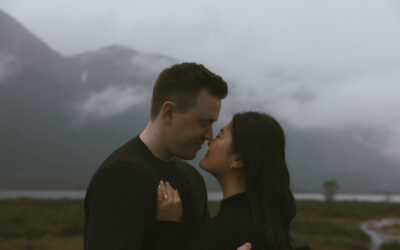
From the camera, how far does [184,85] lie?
317cm

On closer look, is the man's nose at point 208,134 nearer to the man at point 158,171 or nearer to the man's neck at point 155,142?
the man at point 158,171

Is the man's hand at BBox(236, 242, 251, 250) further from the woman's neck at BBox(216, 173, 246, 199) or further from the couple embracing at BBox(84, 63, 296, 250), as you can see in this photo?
the woman's neck at BBox(216, 173, 246, 199)

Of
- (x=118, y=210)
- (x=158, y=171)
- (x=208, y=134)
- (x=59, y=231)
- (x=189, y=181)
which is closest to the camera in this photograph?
(x=118, y=210)

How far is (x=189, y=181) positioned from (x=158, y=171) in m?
0.49

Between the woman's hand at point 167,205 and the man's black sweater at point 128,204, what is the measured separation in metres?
0.04

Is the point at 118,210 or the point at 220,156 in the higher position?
the point at 220,156

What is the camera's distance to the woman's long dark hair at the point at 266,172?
288 centimetres

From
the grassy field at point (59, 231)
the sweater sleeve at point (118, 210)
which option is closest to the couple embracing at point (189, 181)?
the sweater sleeve at point (118, 210)

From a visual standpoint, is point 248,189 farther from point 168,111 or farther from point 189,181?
point 168,111

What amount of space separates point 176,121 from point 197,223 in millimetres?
901

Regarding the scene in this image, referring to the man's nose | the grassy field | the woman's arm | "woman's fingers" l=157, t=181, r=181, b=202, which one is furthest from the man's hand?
the grassy field

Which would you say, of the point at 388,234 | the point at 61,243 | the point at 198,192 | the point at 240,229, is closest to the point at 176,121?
the point at 198,192

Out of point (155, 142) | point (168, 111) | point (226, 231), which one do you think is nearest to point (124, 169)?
point (155, 142)

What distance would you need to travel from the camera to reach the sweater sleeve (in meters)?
2.54
